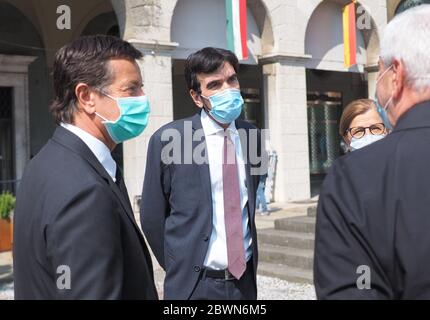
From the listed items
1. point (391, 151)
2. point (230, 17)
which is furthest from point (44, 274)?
point (230, 17)

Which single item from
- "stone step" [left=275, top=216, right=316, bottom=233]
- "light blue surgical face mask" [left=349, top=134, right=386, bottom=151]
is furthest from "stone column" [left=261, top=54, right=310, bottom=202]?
"light blue surgical face mask" [left=349, top=134, right=386, bottom=151]

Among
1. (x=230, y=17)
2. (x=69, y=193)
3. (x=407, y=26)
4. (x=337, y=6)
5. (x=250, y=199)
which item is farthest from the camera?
(x=337, y=6)

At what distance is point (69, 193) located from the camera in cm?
173

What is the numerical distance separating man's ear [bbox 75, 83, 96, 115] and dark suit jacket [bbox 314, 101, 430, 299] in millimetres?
975

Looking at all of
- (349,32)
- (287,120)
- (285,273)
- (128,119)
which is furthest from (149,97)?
(128,119)

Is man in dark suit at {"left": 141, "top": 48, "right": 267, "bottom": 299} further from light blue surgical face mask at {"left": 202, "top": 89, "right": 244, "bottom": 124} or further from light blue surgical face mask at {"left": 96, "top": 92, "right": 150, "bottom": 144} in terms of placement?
light blue surgical face mask at {"left": 96, "top": 92, "right": 150, "bottom": 144}

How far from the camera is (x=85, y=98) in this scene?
2.09 m

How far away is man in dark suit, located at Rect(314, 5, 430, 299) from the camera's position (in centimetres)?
146

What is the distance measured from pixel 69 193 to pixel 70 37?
14.8 meters

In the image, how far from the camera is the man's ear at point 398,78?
63.7 inches

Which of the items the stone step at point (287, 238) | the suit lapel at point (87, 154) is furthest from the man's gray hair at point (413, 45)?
the stone step at point (287, 238)

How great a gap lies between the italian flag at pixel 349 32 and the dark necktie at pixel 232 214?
37.9ft
